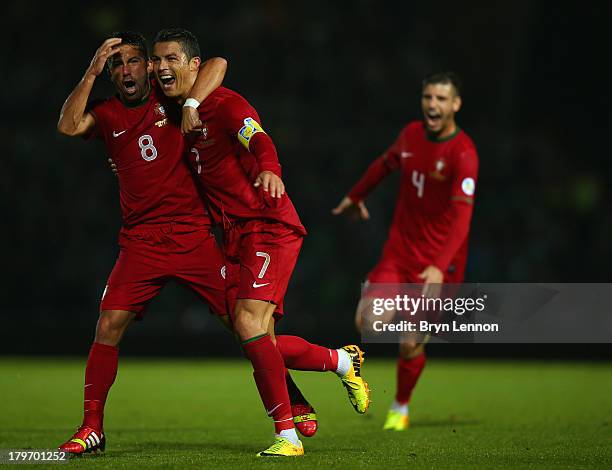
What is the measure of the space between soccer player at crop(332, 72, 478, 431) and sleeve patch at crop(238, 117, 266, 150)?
2482 millimetres

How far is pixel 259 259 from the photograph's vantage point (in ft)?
18.7

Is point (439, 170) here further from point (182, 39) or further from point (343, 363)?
point (182, 39)

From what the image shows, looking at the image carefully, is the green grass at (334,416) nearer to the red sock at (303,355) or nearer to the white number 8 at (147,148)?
the red sock at (303,355)

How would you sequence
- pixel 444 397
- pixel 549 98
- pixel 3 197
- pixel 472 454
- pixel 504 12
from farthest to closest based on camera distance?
pixel 504 12, pixel 549 98, pixel 3 197, pixel 444 397, pixel 472 454

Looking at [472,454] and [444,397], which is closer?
[472,454]

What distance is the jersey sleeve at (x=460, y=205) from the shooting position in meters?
7.50

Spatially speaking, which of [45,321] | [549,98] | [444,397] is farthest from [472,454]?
[549,98]

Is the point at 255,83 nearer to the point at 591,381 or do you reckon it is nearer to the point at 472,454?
the point at 591,381

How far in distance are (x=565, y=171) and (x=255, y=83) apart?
210 inches

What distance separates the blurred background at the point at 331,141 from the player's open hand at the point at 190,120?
9041 mm

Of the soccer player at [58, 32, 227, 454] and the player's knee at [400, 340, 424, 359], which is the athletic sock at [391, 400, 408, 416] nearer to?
the player's knee at [400, 340, 424, 359]

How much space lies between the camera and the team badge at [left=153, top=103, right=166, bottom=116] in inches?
236

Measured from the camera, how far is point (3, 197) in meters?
15.8

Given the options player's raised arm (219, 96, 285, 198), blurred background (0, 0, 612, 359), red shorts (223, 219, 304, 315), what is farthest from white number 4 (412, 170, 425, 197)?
blurred background (0, 0, 612, 359)
